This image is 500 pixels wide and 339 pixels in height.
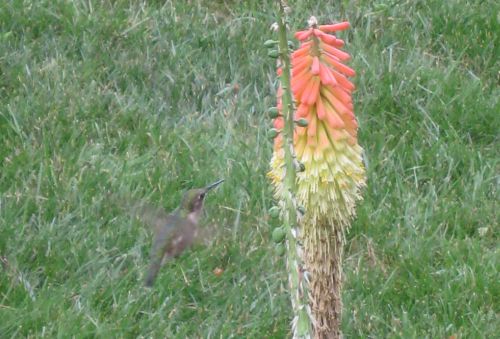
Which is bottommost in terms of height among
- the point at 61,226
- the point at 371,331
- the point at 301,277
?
the point at 371,331

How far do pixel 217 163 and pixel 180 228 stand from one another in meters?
1.15

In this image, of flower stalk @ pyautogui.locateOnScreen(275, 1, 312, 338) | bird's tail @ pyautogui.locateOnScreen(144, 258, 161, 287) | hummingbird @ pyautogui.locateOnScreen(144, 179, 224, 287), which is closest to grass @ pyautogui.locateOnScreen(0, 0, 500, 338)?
bird's tail @ pyautogui.locateOnScreen(144, 258, 161, 287)

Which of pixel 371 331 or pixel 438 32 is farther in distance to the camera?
pixel 438 32

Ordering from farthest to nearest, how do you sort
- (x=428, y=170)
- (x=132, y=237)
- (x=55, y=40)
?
(x=55, y=40) → (x=428, y=170) → (x=132, y=237)

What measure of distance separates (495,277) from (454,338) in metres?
0.39

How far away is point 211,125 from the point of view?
528 centimetres

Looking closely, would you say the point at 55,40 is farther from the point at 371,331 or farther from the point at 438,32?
the point at 371,331

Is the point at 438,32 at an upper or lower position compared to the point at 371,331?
upper

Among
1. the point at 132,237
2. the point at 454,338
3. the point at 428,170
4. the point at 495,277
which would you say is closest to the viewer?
the point at 454,338

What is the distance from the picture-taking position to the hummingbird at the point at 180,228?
12.4 ft

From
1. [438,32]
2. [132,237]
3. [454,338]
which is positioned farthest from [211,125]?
[454,338]

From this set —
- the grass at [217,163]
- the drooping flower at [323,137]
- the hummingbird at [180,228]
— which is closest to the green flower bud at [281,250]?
the drooping flower at [323,137]

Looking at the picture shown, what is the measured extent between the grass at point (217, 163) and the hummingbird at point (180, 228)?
29cm

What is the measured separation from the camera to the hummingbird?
378 centimetres
